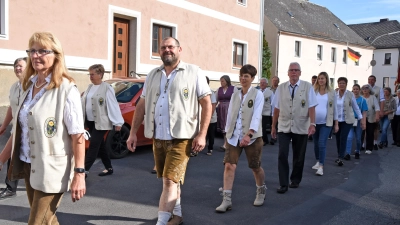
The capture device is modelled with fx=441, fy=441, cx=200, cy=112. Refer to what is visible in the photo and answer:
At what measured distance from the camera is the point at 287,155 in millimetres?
6918

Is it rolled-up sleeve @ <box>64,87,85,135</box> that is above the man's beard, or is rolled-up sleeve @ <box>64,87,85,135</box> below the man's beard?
below

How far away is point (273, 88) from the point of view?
13.3m

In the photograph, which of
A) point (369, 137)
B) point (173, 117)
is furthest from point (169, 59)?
point (369, 137)

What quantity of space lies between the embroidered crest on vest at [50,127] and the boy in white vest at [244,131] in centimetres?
305

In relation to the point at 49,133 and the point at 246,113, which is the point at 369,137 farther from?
the point at 49,133

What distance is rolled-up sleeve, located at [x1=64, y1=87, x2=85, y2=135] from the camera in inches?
120

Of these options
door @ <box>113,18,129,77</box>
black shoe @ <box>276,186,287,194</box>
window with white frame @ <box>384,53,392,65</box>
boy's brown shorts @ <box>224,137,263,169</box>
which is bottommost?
black shoe @ <box>276,186,287,194</box>

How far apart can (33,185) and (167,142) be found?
1.68 meters

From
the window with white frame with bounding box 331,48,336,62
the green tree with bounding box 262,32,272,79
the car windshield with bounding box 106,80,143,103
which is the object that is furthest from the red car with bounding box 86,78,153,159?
the window with white frame with bounding box 331,48,336,62

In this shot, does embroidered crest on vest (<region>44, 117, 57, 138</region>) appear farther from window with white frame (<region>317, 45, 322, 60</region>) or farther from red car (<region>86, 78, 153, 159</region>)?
window with white frame (<region>317, 45, 322, 60</region>)

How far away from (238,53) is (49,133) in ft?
72.2

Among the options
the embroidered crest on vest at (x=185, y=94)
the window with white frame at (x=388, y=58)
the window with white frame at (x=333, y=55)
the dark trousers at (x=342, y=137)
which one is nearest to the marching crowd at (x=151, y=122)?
the embroidered crest on vest at (x=185, y=94)

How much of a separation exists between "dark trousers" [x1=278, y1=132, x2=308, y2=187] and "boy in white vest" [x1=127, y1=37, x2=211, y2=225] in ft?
8.53

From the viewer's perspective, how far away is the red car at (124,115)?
8957 millimetres
